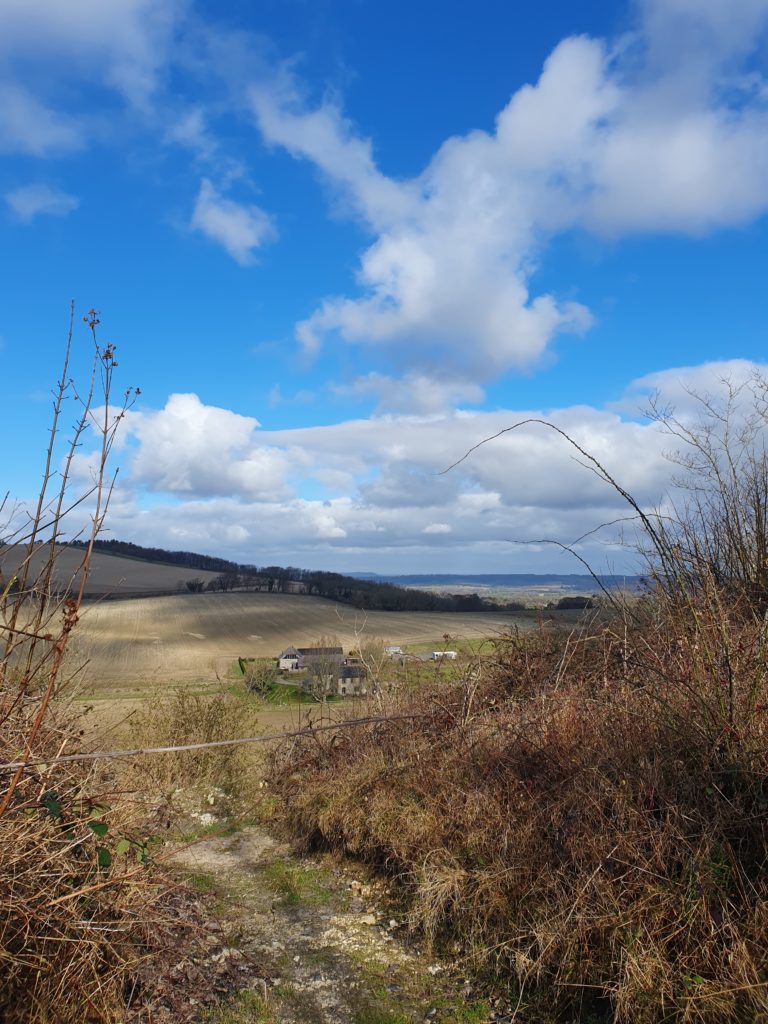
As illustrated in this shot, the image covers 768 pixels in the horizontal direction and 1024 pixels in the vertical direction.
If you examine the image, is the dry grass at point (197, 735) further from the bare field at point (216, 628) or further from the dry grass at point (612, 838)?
the bare field at point (216, 628)

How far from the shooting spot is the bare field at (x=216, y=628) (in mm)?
31219

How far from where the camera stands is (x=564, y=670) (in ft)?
23.5

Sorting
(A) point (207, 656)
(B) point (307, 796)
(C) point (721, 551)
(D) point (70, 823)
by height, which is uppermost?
(C) point (721, 551)

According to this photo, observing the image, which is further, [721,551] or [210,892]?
[721,551]

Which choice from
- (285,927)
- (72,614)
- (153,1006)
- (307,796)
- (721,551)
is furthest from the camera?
(721,551)

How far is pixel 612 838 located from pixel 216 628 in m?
37.4

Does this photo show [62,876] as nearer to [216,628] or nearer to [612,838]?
[612,838]

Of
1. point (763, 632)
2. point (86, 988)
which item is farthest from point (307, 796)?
point (763, 632)

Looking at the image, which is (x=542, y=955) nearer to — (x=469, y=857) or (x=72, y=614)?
(x=469, y=857)

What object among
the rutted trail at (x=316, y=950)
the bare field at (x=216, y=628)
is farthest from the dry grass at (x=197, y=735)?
the bare field at (x=216, y=628)

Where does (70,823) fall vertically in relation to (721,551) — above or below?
below

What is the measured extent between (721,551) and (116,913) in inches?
315

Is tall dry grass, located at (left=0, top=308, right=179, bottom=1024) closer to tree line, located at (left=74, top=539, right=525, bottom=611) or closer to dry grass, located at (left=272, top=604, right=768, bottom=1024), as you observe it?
dry grass, located at (left=272, top=604, right=768, bottom=1024)

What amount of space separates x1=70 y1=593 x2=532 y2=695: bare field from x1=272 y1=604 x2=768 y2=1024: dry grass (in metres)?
23.0
